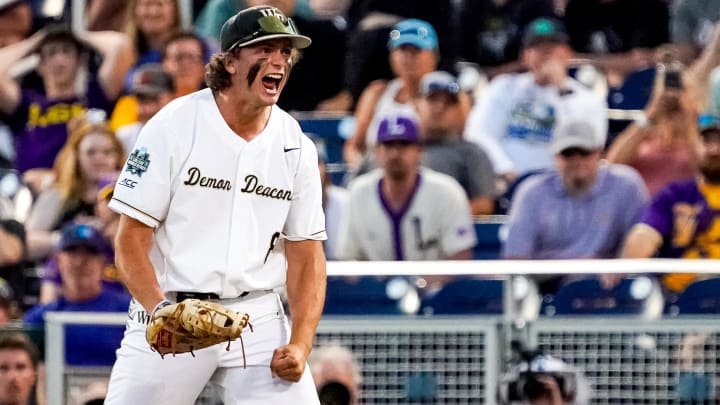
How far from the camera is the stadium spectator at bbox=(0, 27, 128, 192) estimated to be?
9219 millimetres

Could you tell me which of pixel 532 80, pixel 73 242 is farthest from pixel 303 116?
pixel 73 242

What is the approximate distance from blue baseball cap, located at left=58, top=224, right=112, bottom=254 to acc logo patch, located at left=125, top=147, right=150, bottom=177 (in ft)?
9.64

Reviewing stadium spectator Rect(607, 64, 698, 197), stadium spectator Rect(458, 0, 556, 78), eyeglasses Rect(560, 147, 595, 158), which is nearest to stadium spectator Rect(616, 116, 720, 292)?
eyeglasses Rect(560, 147, 595, 158)

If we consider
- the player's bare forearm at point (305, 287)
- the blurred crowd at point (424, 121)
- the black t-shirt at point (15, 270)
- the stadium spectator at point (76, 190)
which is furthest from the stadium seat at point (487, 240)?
the player's bare forearm at point (305, 287)

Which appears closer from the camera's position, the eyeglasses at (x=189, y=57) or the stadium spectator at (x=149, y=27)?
the eyeglasses at (x=189, y=57)

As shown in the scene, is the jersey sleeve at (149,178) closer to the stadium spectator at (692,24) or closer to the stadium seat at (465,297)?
the stadium seat at (465,297)

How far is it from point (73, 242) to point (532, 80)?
3.03 m

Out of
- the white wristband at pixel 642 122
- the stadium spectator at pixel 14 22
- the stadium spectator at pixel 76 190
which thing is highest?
the stadium spectator at pixel 14 22

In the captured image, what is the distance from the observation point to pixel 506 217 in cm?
818

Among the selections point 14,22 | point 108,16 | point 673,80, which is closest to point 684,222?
point 673,80

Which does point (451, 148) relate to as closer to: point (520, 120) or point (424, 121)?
point (424, 121)

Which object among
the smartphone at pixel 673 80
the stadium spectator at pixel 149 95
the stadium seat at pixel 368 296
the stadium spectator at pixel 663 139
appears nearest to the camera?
the stadium seat at pixel 368 296

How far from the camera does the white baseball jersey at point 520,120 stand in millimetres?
8531

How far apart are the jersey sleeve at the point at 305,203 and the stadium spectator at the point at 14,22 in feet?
18.9
